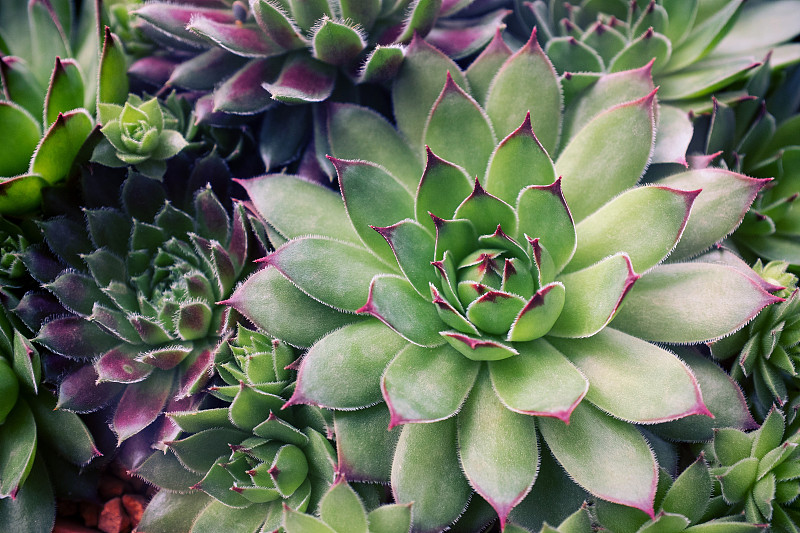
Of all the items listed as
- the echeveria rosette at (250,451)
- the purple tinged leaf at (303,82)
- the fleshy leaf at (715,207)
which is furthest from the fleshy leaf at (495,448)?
the purple tinged leaf at (303,82)

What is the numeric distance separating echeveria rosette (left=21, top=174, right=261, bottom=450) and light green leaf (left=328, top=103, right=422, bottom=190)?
0.26 m

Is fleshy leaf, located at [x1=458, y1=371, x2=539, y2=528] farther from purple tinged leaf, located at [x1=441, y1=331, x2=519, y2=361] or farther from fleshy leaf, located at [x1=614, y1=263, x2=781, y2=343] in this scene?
fleshy leaf, located at [x1=614, y1=263, x2=781, y2=343]

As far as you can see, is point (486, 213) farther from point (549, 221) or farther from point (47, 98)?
point (47, 98)

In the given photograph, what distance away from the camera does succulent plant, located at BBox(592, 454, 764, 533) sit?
3.34 feet

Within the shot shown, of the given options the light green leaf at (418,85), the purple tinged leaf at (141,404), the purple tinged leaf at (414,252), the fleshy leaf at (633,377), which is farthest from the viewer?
the light green leaf at (418,85)

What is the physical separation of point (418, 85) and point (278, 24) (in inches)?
12.8

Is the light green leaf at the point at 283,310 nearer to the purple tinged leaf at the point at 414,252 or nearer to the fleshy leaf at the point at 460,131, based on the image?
the purple tinged leaf at the point at 414,252

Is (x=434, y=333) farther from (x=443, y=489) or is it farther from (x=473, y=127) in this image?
(x=473, y=127)

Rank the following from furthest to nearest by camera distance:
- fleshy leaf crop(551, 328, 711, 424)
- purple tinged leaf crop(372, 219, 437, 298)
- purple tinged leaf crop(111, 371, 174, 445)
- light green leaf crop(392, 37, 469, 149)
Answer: light green leaf crop(392, 37, 469, 149)
purple tinged leaf crop(111, 371, 174, 445)
purple tinged leaf crop(372, 219, 437, 298)
fleshy leaf crop(551, 328, 711, 424)

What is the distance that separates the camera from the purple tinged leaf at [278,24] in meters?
1.28

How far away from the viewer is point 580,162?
1.23 m

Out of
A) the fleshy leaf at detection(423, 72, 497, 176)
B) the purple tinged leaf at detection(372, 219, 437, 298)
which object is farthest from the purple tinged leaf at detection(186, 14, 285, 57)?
the purple tinged leaf at detection(372, 219, 437, 298)

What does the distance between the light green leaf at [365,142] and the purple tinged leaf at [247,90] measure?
0.60 ft

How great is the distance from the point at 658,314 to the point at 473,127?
1.68ft
